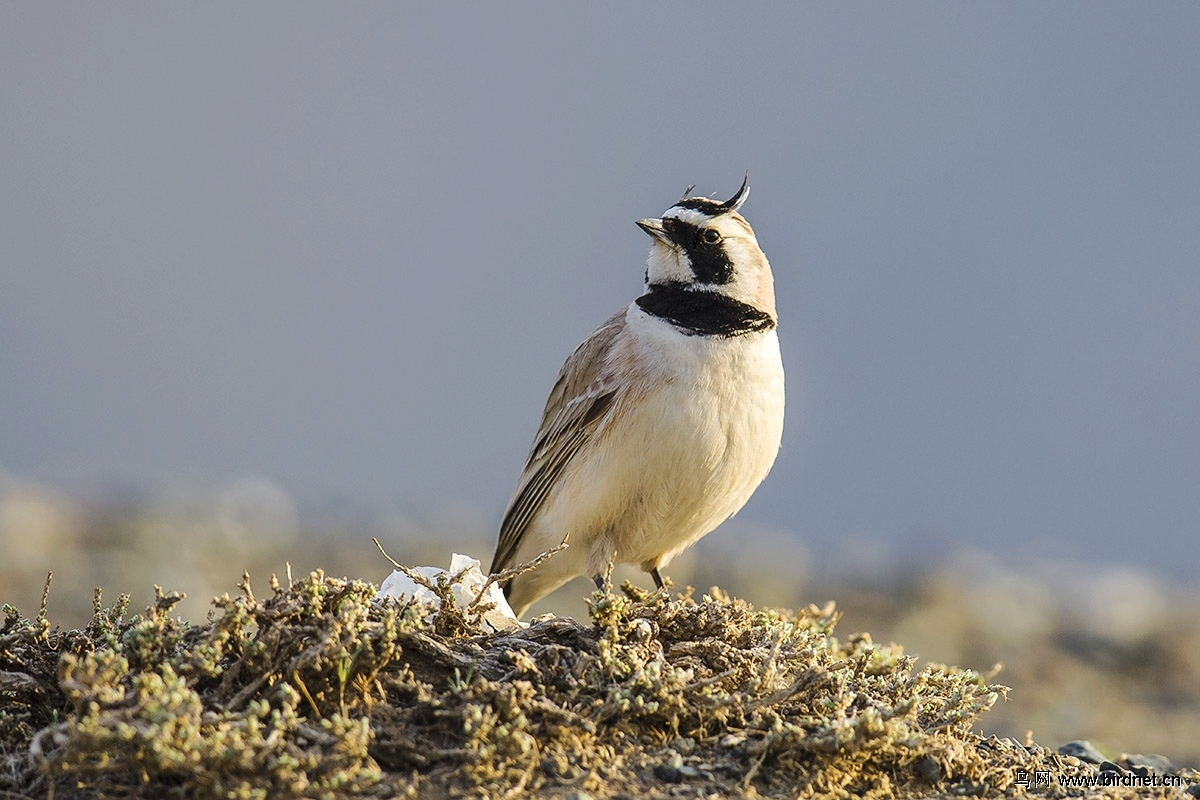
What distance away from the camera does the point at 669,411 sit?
6.37 metres

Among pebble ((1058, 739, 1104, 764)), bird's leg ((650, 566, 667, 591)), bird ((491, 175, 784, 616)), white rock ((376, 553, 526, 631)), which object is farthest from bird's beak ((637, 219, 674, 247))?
pebble ((1058, 739, 1104, 764))

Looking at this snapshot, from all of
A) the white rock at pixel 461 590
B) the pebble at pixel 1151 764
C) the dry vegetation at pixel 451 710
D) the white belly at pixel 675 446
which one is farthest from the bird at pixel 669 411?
the pebble at pixel 1151 764

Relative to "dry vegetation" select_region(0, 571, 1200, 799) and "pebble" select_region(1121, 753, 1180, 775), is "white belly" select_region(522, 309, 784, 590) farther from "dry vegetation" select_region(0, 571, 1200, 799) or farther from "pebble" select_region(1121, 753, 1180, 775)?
"pebble" select_region(1121, 753, 1180, 775)

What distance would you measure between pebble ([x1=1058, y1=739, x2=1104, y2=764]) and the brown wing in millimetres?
2813

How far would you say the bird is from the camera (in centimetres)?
641

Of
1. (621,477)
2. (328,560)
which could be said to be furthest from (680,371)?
(328,560)

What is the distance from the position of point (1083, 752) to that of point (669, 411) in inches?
100

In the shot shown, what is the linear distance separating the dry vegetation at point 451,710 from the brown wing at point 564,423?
1785 millimetres

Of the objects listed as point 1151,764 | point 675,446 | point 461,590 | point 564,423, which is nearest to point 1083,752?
point 1151,764

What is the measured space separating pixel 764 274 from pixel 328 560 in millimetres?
7036

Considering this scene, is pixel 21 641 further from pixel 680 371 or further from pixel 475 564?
pixel 680 371

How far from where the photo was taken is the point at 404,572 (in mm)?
5160

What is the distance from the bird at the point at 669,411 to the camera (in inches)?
252

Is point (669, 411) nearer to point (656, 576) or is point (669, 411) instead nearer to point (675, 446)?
point (675, 446)
